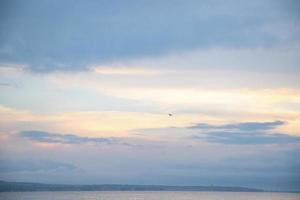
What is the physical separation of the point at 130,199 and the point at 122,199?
1.82 m

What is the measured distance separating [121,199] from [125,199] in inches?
32.7

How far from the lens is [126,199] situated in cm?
12850

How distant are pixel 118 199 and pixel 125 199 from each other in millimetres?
1462

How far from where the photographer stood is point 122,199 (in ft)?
422

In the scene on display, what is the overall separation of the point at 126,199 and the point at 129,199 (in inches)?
33.8

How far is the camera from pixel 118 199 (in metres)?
128

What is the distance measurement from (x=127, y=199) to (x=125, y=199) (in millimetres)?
438

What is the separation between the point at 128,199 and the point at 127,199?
33 centimetres

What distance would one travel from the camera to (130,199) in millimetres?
127938

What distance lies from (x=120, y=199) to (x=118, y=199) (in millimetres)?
428

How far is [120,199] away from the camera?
12838 cm

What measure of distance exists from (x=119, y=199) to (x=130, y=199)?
2.34 metres

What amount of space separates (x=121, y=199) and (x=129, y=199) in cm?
177

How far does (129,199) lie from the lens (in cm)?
12794
